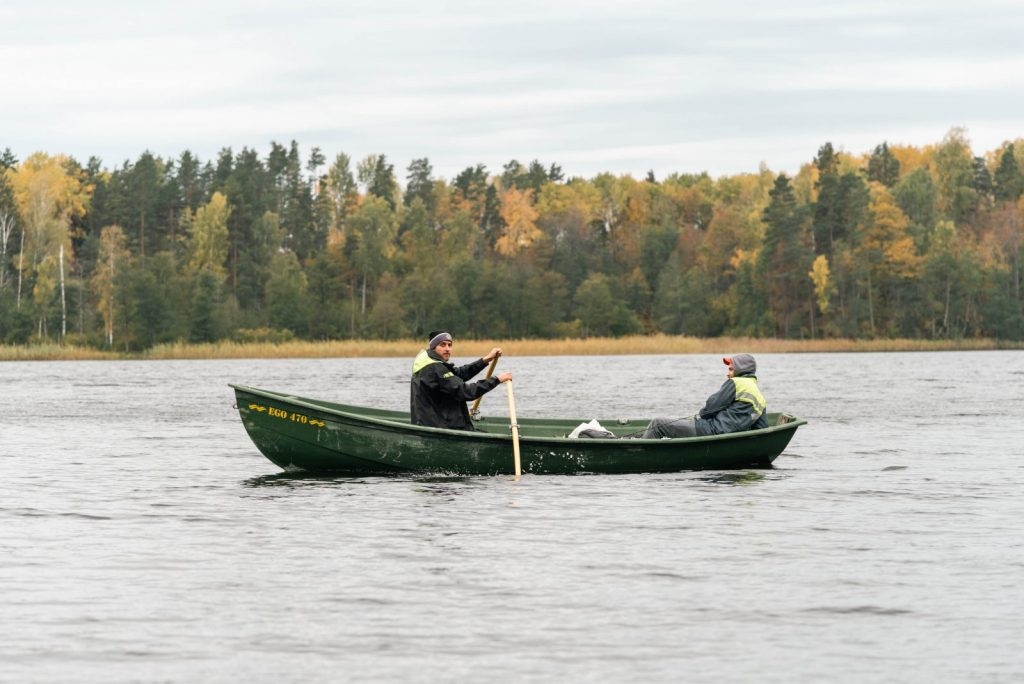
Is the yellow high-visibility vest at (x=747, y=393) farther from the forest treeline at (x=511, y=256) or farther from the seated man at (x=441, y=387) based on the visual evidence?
the forest treeline at (x=511, y=256)

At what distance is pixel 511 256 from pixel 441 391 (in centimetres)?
9481

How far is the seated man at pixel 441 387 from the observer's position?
753 inches

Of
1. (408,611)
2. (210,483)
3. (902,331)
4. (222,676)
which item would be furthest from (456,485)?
(902,331)

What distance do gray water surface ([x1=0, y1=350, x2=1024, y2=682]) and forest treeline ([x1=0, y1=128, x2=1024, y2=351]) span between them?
71.2 meters

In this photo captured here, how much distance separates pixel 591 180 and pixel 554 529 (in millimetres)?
127931

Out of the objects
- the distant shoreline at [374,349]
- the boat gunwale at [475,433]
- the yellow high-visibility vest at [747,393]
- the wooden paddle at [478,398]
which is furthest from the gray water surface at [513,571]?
the distant shoreline at [374,349]

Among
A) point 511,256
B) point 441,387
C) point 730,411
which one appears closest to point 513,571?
point 441,387

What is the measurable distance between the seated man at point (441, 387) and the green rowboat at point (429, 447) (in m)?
0.43

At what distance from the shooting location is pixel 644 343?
255 feet

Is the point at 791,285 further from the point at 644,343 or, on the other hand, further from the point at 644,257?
the point at 644,343

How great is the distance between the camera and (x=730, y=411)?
1983 centimetres

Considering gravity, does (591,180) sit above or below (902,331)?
above

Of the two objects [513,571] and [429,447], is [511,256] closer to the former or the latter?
[429,447]

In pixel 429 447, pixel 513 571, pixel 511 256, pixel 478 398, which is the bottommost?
pixel 513 571
